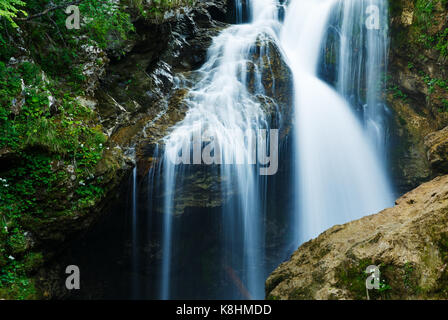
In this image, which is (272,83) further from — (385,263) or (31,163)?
(31,163)

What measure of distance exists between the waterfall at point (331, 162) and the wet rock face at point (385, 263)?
406 centimetres

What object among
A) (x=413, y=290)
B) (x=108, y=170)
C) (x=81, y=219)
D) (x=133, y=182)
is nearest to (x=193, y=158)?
(x=133, y=182)

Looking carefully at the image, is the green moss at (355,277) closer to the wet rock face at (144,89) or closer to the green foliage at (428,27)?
the wet rock face at (144,89)

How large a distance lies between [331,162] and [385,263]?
19.6 feet

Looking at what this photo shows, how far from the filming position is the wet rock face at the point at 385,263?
3.24 meters

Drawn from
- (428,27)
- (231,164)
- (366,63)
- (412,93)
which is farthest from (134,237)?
(428,27)

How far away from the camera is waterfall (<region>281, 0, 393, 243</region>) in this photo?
8.84 m

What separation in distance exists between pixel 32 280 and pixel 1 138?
243 cm

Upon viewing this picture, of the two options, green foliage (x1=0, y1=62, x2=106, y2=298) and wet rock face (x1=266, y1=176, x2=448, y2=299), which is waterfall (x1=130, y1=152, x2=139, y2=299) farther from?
wet rock face (x1=266, y1=176, x2=448, y2=299)

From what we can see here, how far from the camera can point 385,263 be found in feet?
Result: 11.6

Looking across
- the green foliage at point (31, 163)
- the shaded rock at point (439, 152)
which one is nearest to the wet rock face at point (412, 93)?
the shaded rock at point (439, 152)

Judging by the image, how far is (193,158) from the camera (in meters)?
7.10

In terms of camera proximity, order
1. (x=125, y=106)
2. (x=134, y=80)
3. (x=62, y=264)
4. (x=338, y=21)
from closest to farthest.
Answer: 1. (x=62, y=264)
2. (x=125, y=106)
3. (x=134, y=80)
4. (x=338, y=21)
